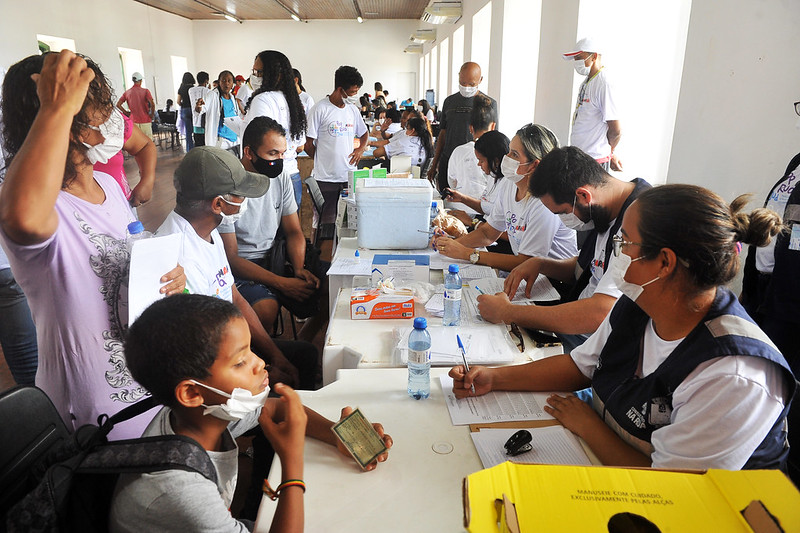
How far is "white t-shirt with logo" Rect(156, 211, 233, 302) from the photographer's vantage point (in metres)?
1.68

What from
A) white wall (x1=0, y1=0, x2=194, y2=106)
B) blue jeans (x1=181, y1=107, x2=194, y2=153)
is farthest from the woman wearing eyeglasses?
blue jeans (x1=181, y1=107, x2=194, y2=153)

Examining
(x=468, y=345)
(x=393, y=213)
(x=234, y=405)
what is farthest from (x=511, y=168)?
(x=234, y=405)

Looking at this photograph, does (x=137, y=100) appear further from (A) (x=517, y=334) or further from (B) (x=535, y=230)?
(A) (x=517, y=334)

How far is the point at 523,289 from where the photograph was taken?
226 centimetres

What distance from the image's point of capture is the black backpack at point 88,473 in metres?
0.78

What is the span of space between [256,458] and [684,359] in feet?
4.24

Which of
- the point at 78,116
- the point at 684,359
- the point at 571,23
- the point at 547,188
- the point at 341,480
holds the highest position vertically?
the point at 571,23

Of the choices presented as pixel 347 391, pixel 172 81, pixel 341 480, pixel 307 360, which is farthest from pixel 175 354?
pixel 172 81

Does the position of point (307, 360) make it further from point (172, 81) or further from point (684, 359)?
point (172, 81)

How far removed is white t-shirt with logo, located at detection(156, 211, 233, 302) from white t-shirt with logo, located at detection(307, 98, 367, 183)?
9.45ft

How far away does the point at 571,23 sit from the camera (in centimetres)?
425

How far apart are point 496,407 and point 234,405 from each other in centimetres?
68

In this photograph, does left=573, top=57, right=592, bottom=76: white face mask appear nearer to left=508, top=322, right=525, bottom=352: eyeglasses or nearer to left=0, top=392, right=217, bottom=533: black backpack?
left=508, top=322, right=525, bottom=352: eyeglasses

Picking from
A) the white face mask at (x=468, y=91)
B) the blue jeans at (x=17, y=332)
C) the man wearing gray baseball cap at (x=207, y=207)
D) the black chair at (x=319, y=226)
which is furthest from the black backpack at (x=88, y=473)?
A: the white face mask at (x=468, y=91)
